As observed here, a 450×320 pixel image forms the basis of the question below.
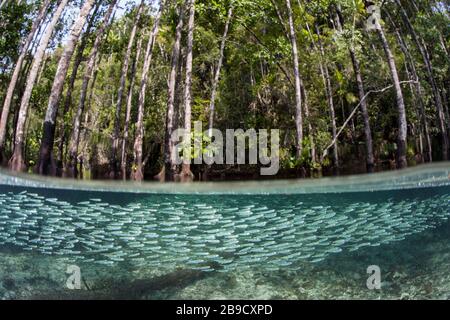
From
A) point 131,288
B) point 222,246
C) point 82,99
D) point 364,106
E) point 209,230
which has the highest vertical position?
point 82,99

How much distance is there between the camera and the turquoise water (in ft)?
17.1

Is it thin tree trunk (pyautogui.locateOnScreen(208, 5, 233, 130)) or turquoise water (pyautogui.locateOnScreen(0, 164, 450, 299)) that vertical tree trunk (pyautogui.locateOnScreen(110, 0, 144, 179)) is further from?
turquoise water (pyautogui.locateOnScreen(0, 164, 450, 299))

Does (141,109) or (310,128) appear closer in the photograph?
(310,128)

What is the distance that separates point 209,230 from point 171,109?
2.61 meters

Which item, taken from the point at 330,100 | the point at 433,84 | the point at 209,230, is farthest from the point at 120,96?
the point at 433,84

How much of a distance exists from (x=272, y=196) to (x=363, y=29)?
224 centimetres

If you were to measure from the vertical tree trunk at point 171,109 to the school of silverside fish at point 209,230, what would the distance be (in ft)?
5.82

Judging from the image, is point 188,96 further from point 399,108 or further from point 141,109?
point 399,108

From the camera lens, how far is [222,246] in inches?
215

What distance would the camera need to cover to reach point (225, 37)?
3.51 m

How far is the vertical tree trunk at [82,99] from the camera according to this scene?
3.30m

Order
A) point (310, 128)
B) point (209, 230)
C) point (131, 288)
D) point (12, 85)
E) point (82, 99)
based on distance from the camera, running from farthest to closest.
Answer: point (209, 230), point (131, 288), point (12, 85), point (82, 99), point (310, 128)

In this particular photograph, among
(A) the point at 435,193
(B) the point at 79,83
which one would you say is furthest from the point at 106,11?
(A) the point at 435,193

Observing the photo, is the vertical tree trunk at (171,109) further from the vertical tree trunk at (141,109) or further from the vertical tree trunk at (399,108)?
the vertical tree trunk at (399,108)
